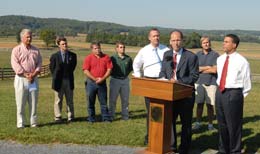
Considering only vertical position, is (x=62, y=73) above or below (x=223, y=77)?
below

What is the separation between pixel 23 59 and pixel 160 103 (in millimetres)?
3343

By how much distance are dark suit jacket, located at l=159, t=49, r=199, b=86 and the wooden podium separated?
0.34 metres

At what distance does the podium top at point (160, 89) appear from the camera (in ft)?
18.7

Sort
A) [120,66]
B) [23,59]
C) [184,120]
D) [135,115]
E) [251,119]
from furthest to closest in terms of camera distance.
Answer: [135,115]
[251,119]
[120,66]
[23,59]
[184,120]

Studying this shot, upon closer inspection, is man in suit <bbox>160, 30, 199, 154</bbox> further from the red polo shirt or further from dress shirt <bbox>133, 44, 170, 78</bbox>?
the red polo shirt

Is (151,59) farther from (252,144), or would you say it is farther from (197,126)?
(252,144)

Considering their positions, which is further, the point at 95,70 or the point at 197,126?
the point at 95,70

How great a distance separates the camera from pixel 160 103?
6098 millimetres

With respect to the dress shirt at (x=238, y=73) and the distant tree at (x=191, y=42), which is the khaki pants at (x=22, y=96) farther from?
the dress shirt at (x=238, y=73)

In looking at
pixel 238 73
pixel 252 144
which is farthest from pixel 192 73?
pixel 252 144

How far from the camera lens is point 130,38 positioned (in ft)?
315

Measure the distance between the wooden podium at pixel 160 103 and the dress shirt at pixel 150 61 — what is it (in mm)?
1318

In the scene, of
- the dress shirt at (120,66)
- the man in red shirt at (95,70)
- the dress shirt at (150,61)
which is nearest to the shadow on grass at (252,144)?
the dress shirt at (150,61)

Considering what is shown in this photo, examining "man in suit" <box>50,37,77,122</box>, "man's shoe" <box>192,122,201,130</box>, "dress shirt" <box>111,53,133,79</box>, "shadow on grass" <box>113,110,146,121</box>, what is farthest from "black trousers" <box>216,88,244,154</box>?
"man in suit" <box>50,37,77,122</box>
